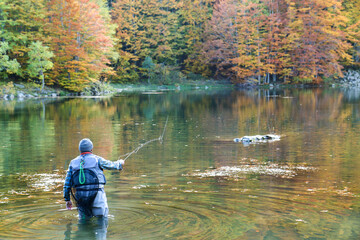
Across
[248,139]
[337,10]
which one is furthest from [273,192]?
[337,10]

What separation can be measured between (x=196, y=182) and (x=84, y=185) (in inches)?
143

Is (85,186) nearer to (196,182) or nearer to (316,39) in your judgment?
(196,182)

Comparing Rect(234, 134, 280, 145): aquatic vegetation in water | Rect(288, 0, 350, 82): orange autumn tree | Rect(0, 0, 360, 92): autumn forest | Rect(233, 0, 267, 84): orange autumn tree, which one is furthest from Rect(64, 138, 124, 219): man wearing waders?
Rect(288, 0, 350, 82): orange autumn tree

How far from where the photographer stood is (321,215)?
7348 mm

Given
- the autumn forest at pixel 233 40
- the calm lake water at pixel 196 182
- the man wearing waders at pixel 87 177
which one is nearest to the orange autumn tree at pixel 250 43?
the autumn forest at pixel 233 40

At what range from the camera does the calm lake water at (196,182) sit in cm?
681

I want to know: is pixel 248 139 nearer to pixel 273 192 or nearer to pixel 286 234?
pixel 273 192

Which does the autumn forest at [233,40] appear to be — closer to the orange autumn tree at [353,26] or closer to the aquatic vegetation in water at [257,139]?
the orange autumn tree at [353,26]

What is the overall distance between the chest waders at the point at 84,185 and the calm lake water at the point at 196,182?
43 centimetres

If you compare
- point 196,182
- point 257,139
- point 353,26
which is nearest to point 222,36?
point 353,26

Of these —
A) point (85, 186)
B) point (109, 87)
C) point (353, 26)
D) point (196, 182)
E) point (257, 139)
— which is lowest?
point (196, 182)

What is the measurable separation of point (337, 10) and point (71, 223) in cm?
5607

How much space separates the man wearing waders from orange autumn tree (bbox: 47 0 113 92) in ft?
120

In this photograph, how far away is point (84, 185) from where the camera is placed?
21.8 ft
